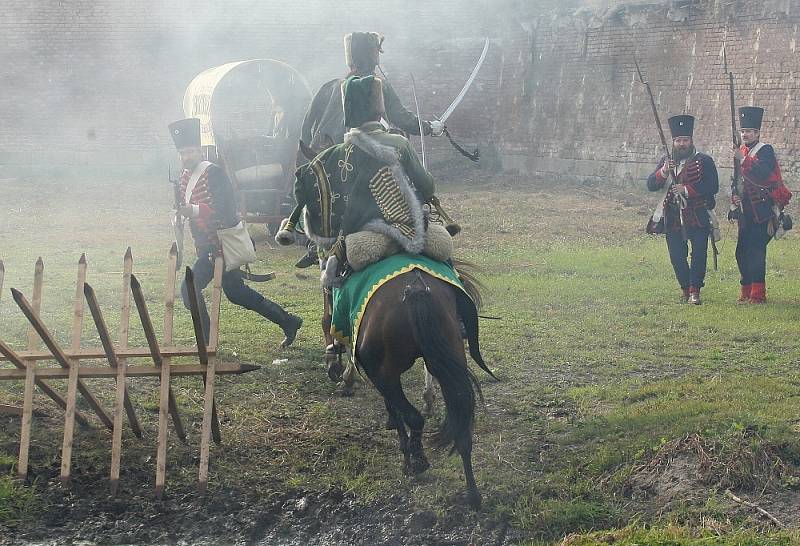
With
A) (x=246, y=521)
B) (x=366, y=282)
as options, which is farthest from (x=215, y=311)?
(x=246, y=521)

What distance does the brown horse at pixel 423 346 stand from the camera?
5172mm

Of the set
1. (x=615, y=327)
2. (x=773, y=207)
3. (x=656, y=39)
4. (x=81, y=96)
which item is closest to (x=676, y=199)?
(x=773, y=207)

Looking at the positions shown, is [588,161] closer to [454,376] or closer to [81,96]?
[81,96]

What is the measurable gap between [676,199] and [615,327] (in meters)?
2.00

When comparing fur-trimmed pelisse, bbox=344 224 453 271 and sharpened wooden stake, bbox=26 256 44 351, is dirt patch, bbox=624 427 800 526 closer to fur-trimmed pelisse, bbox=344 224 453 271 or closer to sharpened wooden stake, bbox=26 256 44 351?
fur-trimmed pelisse, bbox=344 224 453 271

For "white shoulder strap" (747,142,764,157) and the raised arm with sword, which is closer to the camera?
the raised arm with sword

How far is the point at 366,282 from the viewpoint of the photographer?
5.60 meters

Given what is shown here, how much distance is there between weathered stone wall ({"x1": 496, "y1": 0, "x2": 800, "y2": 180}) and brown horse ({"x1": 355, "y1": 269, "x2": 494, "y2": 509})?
13838 mm

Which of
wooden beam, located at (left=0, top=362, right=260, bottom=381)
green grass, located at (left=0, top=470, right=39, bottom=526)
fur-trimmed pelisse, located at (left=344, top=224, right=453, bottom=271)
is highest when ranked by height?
fur-trimmed pelisse, located at (left=344, top=224, right=453, bottom=271)

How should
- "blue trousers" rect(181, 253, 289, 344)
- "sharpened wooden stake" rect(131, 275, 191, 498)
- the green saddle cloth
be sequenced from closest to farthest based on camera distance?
"sharpened wooden stake" rect(131, 275, 191, 498) < the green saddle cloth < "blue trousers" rect(181, 253, 289, 344)

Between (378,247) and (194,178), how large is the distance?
9.52ft

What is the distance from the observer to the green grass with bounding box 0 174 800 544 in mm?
5207

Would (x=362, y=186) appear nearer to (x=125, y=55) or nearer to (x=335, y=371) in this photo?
(x=335, y=371)

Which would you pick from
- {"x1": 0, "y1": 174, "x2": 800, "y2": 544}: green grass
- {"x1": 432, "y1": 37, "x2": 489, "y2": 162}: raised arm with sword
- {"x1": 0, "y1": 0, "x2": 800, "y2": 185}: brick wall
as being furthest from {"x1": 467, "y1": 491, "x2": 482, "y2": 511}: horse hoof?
{"x1": 0, "y1": 0, "x2": 800, "y2": 185}: brick wall
